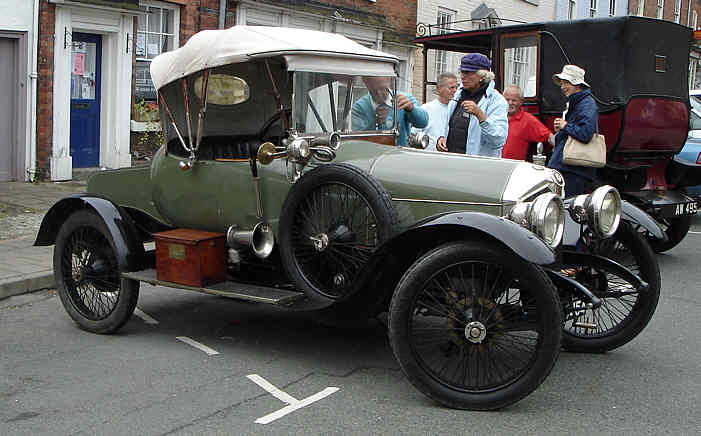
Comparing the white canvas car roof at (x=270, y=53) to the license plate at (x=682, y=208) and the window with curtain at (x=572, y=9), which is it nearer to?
the license plate at (x=682, y=208)

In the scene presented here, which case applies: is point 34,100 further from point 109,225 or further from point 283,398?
point 283,398

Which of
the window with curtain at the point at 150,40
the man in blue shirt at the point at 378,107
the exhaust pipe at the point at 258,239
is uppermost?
the window with curtain at the point at 150,40

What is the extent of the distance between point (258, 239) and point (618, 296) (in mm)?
2253

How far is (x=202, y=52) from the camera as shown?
5516 mm

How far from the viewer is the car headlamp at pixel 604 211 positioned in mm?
4977

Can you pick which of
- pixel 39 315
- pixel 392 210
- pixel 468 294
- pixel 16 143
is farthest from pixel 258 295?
pixel 16 143

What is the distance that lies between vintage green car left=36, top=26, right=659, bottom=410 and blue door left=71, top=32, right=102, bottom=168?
321 inches

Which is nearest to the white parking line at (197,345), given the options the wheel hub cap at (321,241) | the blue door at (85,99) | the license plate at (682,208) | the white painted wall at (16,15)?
the wheel hub cap at (321,241)

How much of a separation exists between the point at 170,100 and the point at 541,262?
9.95 feet

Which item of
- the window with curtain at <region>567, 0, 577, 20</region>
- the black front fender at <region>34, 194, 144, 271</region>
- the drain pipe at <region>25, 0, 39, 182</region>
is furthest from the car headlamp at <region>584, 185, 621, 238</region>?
the window with curtain at <region>567, 0, 577, 20</region>

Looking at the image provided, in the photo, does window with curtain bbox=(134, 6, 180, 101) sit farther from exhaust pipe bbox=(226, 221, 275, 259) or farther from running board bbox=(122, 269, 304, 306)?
exhaust pipe bbox=(226, 221, 275, 259)

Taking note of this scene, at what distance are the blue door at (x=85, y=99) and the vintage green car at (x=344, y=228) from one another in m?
8.15

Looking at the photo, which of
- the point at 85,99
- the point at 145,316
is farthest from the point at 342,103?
the point at 85,99

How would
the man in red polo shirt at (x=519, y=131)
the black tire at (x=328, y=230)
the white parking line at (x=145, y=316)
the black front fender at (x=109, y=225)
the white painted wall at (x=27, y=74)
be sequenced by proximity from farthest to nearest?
the white painted wall at (x=27, y=74)
the man in red polo shirt at (x=519, y=131)
the white parking line at (x=145, y=316)
the black front fender at (x=109, y=225)
the black tire at (x=328, y=230)
